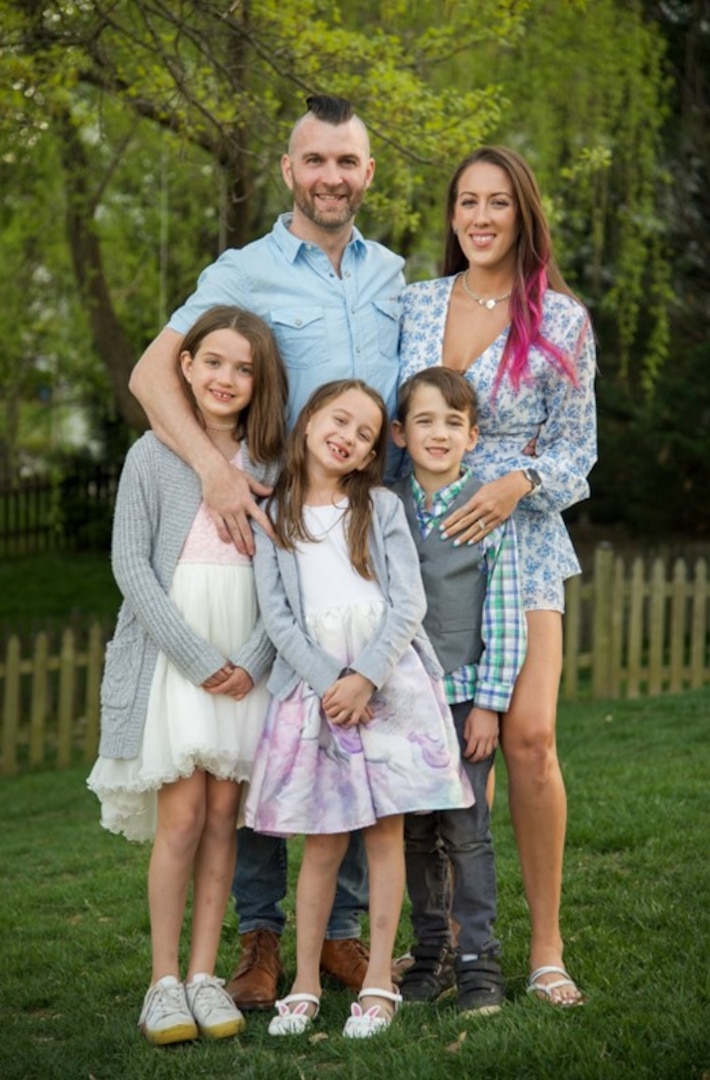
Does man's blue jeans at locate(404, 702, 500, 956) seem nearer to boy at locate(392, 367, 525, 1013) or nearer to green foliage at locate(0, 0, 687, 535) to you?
boy at locate(392, 367, 525, 1013)

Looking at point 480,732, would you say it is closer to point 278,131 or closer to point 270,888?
point 270,888

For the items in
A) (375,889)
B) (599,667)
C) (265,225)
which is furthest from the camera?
(265,225)

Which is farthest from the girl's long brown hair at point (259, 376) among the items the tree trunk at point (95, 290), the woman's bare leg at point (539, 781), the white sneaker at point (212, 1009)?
the tree trunk at point (95, 290)

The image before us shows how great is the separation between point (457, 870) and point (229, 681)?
755mm

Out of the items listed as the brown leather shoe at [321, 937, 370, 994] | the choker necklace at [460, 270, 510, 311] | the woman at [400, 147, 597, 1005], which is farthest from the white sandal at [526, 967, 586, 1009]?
the choker necklace at [460, 270, 510, 311]

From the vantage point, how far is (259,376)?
3869 mm

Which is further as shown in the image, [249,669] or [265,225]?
[265,225]

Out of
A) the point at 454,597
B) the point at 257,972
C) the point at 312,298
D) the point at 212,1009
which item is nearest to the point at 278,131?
the point at 312,298

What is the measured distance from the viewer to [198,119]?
323 inches

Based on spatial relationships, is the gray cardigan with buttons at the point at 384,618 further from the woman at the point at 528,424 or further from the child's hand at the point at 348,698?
the woman at the point at 528,424

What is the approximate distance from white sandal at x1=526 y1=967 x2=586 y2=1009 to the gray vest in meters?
0.80

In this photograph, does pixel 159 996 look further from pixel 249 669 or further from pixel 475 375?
pixel 475 375

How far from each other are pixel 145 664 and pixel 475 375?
3.70ft

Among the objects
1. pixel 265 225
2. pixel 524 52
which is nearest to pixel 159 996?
pixel 524 52
